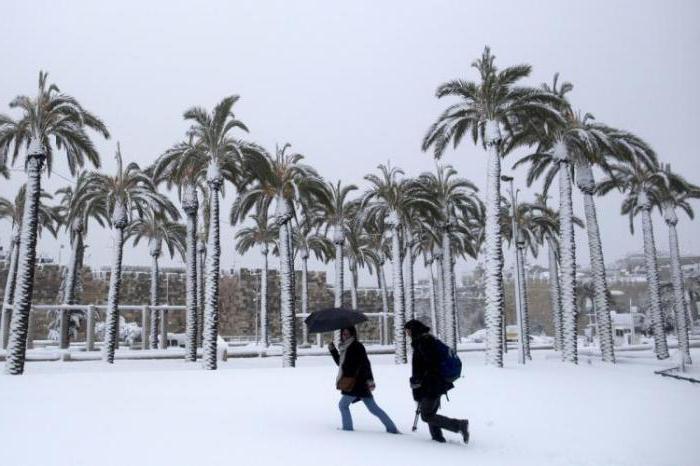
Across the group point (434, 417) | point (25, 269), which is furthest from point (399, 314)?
point (434, 417)

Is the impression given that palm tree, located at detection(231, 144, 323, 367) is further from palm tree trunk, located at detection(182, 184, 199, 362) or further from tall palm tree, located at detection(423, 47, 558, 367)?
tall palm tree, located at detection(423, 47, 558, 367)

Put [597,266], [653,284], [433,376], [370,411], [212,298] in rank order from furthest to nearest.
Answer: [653,284]
[597,266]
[212,298]
[370,411]
[433,376]

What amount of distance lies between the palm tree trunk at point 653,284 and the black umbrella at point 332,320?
80.5ft

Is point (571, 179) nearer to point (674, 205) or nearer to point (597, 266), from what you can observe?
point (597, 266)

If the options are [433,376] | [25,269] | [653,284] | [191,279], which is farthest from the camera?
[653,284]

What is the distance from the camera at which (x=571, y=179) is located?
23.6 m

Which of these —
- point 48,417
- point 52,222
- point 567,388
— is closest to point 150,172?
point 52,222

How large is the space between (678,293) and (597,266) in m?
7.35

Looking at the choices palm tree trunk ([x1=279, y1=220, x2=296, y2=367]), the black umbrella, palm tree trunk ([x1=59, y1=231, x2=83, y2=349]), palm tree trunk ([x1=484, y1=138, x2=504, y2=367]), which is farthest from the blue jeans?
palm tree trunk ([x1=59, y1=231, x2=83, y2=349])

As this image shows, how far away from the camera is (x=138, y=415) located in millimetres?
8898

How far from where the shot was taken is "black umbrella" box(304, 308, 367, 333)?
7.50 metres

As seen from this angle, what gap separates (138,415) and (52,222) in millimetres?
26280

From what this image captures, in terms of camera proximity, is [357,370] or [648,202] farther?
[648,202]

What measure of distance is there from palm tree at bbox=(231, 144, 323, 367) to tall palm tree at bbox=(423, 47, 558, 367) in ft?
18.1
